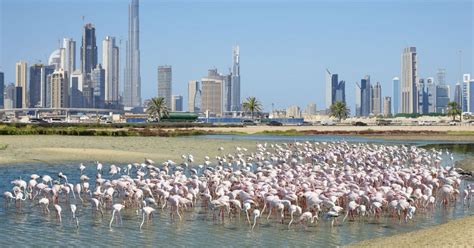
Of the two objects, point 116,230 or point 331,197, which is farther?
point 331,197

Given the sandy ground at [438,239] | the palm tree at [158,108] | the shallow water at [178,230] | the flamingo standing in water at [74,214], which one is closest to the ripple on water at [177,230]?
the shallow water at [178,230]

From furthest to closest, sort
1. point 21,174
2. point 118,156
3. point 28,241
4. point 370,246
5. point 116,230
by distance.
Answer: point 118,156
point 21,174
point 116,230
point 28,241
point 370,246

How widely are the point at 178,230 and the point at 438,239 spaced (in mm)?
7074

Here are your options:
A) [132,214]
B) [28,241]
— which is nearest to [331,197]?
[132,214]

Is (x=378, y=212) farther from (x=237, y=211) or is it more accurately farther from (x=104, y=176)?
(x=104, y=176)

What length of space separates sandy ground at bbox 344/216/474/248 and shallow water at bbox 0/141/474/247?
143 cm

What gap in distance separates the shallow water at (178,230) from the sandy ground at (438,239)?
143 cm

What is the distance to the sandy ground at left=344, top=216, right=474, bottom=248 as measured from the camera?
14164 millimetres

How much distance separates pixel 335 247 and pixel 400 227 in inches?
142

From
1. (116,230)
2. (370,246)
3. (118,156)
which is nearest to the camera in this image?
(370,246)

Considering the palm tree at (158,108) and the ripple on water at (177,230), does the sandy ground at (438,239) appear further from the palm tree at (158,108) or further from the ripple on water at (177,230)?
the palm tree at (158,108)

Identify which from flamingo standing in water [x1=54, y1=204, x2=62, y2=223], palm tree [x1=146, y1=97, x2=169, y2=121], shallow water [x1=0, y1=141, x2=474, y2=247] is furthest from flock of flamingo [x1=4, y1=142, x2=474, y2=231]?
palm tree [x1=146, y1=97, x2=169, y2=121]

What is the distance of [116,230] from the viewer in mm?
18141

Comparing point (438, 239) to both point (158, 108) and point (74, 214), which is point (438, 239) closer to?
point (74, 214)
